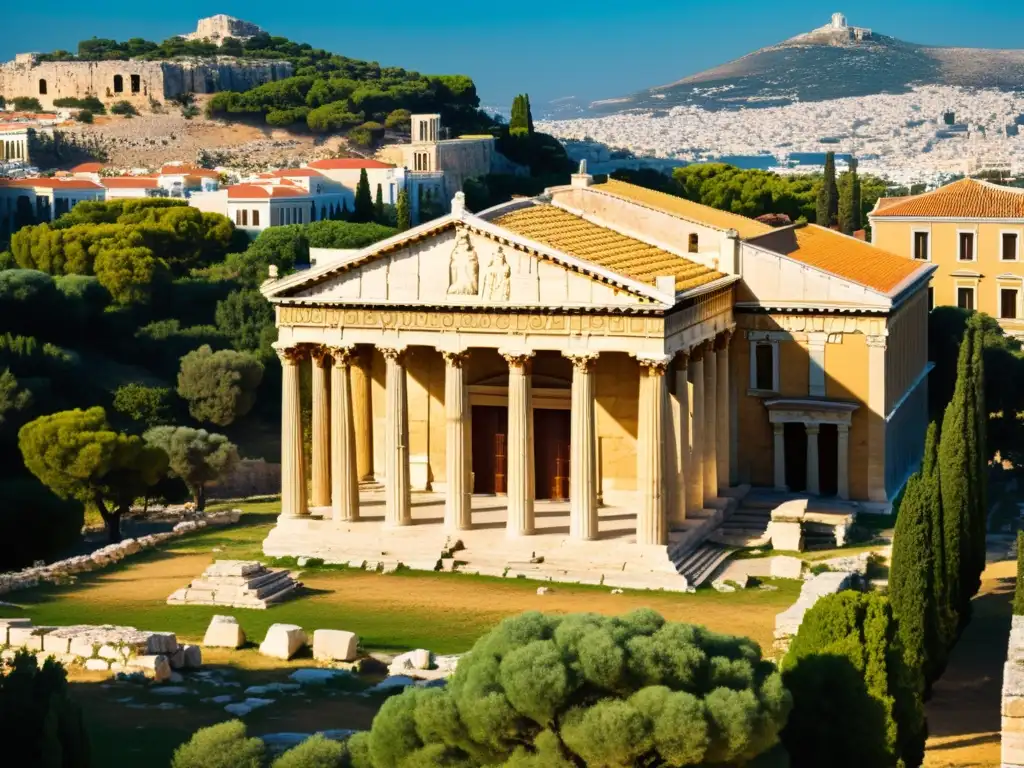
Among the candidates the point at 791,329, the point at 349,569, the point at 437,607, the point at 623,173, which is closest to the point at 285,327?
the point at 349,569

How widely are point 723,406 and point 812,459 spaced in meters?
3.18

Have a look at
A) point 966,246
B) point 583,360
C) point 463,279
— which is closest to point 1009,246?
point 966,246

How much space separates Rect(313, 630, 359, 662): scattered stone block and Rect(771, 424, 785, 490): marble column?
60.3 ft

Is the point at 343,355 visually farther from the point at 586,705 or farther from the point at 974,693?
the point at 586,705

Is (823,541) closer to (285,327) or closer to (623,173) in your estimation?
(285,327)

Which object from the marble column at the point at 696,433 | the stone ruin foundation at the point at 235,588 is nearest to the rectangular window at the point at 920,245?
the marble column at the point at 696,433

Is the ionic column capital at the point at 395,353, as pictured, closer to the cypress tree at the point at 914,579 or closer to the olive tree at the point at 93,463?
the olive tree at the point at 93,463

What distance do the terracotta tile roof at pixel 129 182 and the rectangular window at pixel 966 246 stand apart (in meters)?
68.9

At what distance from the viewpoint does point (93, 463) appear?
55719mm

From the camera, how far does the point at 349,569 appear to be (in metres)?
45.7

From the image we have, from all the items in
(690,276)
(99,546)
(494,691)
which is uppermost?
(690,276)

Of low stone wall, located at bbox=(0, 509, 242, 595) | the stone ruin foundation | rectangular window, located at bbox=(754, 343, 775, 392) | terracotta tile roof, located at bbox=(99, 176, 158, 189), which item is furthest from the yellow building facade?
terracotta tile roof, located at bbox=(99, 176, 158, 189)

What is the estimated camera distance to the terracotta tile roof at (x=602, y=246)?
45.6 meters

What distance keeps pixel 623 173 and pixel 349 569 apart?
11737 centimetres
